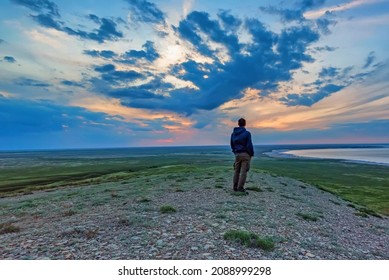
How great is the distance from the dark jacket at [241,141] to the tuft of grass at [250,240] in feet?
27.1

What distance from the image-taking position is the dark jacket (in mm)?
17266

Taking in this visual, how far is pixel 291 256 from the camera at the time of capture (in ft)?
27.7

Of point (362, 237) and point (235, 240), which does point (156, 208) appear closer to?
Result: point (235, 240)

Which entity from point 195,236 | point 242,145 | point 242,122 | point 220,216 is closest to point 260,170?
point 242,145

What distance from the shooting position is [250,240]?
914 cm

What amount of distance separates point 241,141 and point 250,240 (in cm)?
912

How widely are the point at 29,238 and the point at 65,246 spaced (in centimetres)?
256

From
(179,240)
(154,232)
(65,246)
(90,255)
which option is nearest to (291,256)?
(179,240)

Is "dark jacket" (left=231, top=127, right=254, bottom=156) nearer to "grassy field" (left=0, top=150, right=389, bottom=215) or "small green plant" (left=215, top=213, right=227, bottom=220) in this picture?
"small green plant" (left=215, top=213, right=227, bottom=220)

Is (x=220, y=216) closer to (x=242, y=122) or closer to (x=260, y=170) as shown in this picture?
(x=242, y=122)

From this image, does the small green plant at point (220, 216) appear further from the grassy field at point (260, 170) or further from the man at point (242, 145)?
the grassy field at point (260, 170)

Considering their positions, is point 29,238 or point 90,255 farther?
point 29,238
